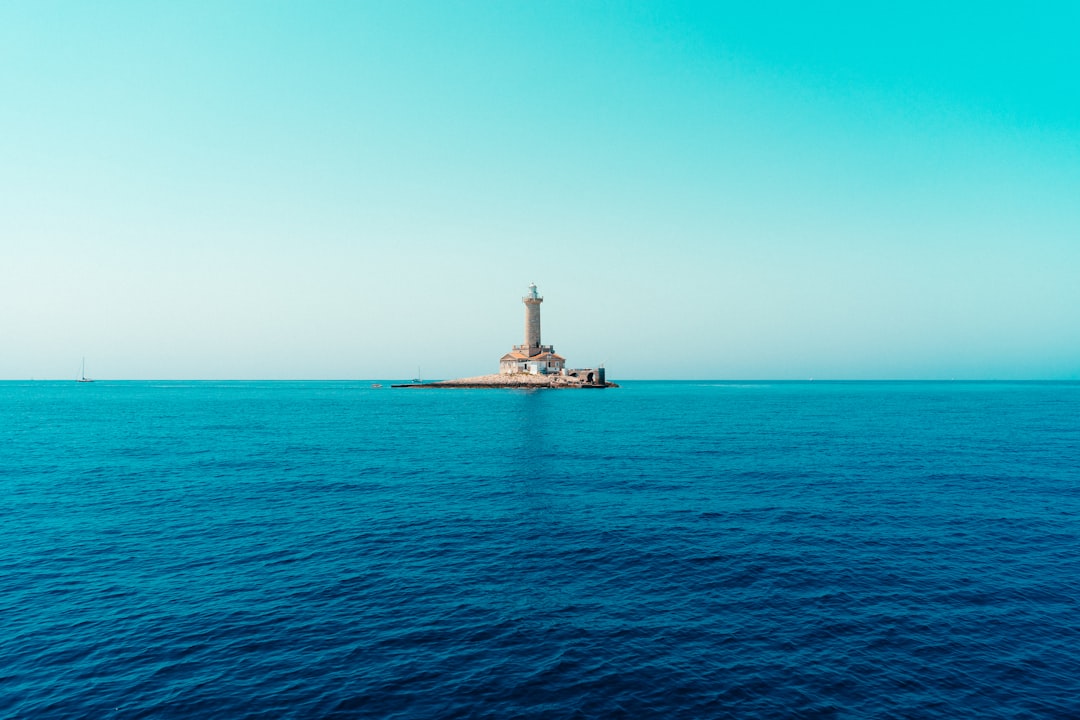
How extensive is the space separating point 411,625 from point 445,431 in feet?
194

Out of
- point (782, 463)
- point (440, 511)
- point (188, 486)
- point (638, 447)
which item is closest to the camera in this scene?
point (440, 511)

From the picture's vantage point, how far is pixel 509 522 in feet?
103

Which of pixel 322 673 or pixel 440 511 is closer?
pixel 322 673

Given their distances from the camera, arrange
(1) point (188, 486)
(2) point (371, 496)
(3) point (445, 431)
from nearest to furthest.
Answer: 1. (2) point (371, 496)
2. (1) point (188, 486)
3. (3) point (445, 431)

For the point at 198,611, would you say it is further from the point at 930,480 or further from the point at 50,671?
the point at 930,480

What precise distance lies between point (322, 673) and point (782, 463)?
144ft

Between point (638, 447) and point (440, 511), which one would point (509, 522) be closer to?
point (440, 511)

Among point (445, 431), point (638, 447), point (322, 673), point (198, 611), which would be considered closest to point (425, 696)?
point (322, 673)

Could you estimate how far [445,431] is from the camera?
253ft

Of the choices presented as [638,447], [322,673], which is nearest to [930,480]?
[638,447]

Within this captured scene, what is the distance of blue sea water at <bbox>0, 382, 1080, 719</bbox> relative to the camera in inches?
601

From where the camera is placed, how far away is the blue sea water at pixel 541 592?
1527 cm

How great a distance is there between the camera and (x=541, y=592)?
2173 centimetres

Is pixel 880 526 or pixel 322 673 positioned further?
pixel 880 526
